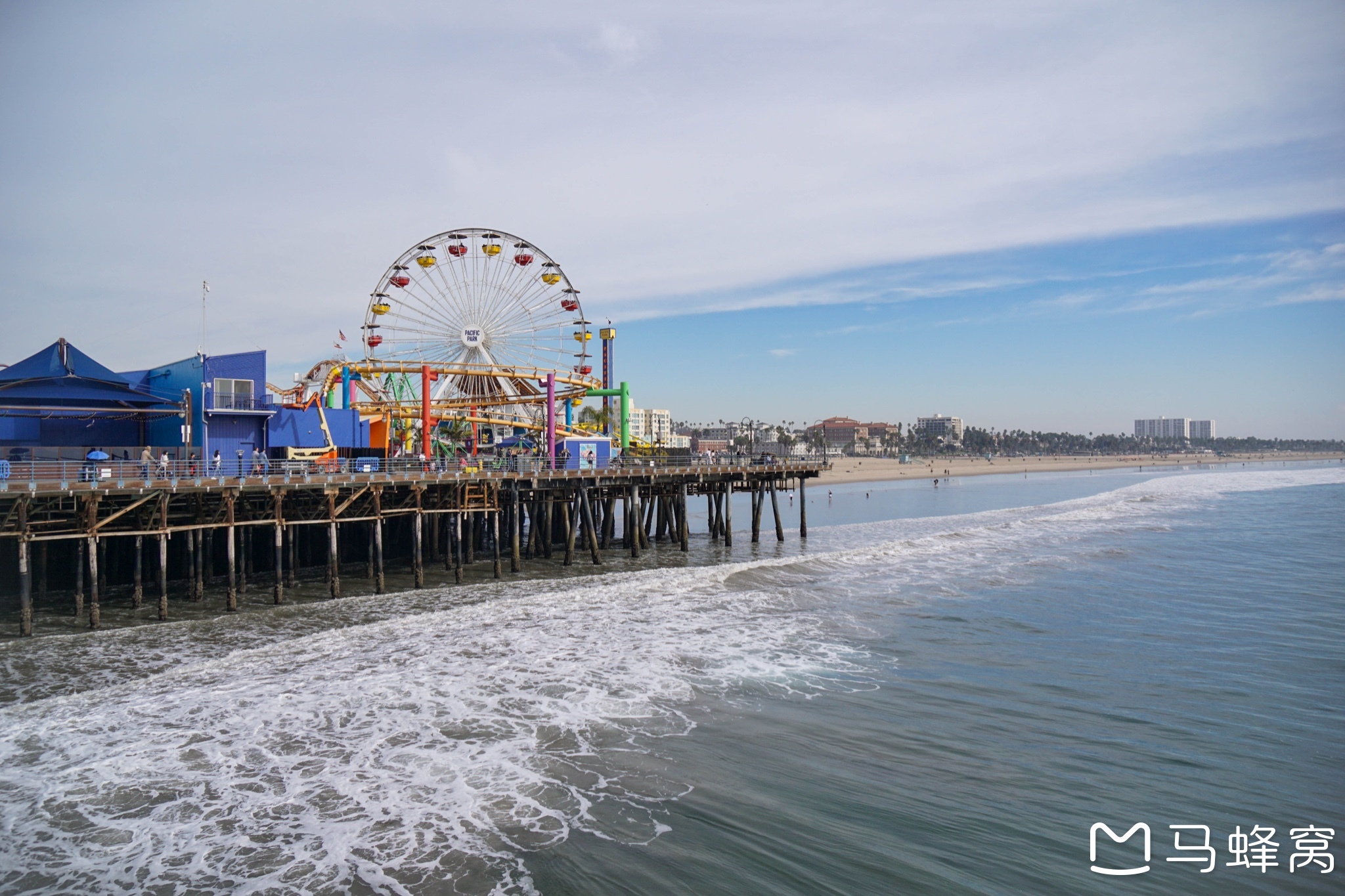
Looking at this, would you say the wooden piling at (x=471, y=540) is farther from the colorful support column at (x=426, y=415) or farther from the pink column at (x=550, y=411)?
the pink column at (x=550, y=411)

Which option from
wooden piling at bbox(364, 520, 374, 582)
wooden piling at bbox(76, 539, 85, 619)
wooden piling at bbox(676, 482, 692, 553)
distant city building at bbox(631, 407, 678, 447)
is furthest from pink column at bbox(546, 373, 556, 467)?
distant city building at bbox(631, 407, 678, 447)

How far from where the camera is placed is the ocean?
8.90 meters

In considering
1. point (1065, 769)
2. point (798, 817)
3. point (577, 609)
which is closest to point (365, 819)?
point (798, 817)

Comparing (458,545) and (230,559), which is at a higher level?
(230,559)

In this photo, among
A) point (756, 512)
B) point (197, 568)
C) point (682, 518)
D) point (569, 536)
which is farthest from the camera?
point (756, 512)

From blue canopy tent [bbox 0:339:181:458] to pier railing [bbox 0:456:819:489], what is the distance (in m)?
2.45

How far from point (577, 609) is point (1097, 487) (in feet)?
285

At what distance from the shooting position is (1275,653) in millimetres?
16875

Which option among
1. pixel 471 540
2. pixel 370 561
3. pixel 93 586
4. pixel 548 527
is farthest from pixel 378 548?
pixel 548 527

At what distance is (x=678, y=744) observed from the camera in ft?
40.1

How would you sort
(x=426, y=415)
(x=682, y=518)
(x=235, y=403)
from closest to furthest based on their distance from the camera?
1. (x=235, y=403)
2. (x=426, y=415)
3. (x=682, y=518)

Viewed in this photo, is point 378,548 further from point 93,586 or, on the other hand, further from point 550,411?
point 550,411

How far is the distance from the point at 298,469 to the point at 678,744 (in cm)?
2251

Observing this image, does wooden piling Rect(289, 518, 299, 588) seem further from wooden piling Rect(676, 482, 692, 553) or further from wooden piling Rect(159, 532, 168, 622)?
wooden piling Rect(676, 482, 692, 553)
